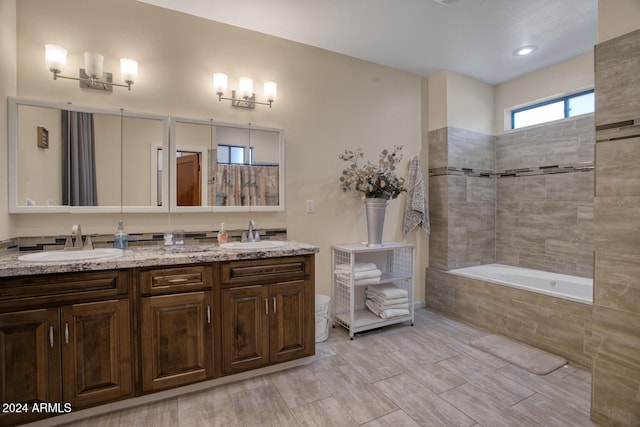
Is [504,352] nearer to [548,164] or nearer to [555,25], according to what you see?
[548,164]

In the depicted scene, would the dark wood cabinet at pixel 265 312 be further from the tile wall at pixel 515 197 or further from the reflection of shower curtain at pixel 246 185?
A: the tile wall at pixel 515 197

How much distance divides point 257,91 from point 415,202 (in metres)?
1.93

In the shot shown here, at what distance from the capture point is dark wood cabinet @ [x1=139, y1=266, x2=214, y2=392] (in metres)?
1.78

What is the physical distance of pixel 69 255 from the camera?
1.84 m

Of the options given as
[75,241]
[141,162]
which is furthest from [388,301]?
[75,241]

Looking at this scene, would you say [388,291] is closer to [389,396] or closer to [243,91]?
[389,396]

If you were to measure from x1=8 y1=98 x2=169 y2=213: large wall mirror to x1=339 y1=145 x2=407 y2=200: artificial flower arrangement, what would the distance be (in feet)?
5.13

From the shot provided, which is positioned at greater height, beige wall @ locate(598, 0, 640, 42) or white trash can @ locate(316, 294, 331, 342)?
beige wall @ locate(598, 0, 640, 42)

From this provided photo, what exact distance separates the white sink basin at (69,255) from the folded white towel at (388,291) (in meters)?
2.17

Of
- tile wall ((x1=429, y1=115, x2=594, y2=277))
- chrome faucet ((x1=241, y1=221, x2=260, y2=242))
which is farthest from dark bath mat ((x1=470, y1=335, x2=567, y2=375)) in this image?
chrome faucet ((x1=241, y1=221, x2=260, y2=242))

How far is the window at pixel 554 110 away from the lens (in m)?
3.10

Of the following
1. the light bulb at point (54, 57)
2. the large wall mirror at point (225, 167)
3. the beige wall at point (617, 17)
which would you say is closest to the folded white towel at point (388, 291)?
the large wall mirror at point (225, 167)

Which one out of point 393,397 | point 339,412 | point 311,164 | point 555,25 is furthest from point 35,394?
point 555,25

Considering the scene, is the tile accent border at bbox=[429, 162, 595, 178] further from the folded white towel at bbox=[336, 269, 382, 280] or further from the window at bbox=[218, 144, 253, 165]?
the window at bbox=[218, 144, 253, 165]
